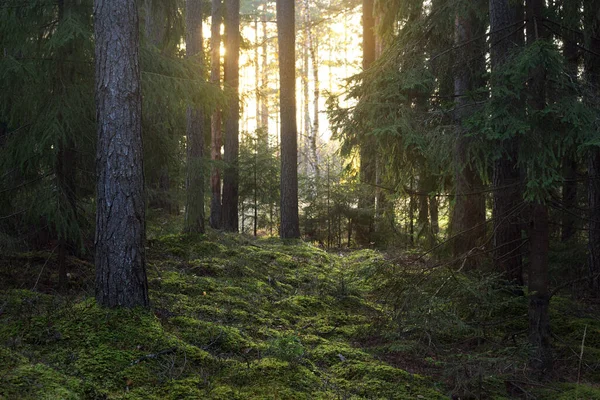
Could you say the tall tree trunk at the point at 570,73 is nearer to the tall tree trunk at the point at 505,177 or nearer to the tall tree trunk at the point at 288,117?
the tall tree trunk at the point at 505,177

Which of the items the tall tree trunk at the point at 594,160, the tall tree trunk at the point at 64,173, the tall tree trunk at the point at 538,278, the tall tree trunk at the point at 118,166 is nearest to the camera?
the tall tree trunk at the point at 118,166

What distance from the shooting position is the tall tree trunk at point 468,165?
23.6ft

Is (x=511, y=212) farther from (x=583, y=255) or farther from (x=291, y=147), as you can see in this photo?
(x=291, y=147)

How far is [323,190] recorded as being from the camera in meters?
17.5

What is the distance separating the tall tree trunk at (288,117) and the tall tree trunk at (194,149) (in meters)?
2.78

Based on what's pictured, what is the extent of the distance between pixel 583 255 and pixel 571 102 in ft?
19.5

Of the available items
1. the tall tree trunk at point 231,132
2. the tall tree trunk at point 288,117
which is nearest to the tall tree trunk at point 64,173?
the tall tree trunk at point 288,117

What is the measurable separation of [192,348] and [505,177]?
212 inches

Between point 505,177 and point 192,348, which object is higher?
point 505,177

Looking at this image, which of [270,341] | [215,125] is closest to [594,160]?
[270,341]

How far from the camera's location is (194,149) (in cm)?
1155

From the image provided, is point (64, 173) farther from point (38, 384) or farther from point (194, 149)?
point (194, 149)

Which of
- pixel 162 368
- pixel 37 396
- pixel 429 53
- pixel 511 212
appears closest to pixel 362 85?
pixel 429 53

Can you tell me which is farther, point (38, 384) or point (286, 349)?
point (286, 349)
